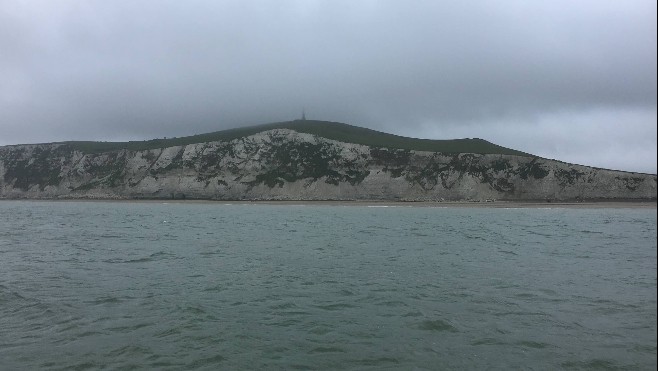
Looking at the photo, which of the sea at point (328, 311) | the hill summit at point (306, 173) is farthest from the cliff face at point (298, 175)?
the sea at point (328, 311)

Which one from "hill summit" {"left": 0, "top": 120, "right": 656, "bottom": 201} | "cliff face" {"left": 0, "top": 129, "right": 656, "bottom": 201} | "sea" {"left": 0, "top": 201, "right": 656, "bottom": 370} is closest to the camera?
"sea" {"left": 0, "top": 201, "right": 656, "bottom": 370}

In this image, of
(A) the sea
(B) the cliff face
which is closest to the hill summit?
(B) the cliff face

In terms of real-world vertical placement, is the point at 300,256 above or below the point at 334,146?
below

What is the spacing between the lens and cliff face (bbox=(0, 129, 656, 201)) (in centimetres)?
15088

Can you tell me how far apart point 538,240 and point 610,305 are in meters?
22.5

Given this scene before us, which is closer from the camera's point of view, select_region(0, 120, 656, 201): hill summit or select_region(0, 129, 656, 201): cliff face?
select_region(0, 129, 656, 201): cliff face

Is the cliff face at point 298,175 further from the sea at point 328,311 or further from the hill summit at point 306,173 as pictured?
the sea at point 328,311

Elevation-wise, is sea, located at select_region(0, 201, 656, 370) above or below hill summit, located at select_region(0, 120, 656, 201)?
below

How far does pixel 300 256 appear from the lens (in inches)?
1061

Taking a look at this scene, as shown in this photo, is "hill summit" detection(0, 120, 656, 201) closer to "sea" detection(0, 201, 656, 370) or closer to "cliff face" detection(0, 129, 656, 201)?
"cliff face" detection(0, 129, 656, 201)

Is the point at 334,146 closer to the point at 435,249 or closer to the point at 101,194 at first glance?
the point at 101,194

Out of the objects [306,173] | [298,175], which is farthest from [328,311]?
[306,173]

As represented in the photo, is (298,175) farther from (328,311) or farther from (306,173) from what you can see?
(328,311)

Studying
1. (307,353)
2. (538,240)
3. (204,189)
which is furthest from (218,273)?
(204,189)
